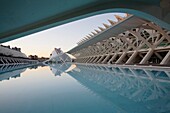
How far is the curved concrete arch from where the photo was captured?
2543 mm

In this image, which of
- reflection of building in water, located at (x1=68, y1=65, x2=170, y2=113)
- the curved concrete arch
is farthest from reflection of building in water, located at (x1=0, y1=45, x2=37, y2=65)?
the curved concrete arch

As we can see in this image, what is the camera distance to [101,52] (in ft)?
98.0

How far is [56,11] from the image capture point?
2930 mm

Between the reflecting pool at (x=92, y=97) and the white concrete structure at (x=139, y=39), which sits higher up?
the white concrete structure at (x=139, y=39)

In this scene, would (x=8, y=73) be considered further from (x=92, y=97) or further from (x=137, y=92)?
(x=137, y=92)

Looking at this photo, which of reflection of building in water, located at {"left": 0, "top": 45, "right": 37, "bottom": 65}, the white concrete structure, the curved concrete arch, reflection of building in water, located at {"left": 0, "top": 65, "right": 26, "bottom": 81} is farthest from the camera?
reflection of building in water, located at {"left": 0, "top": 45, "right": 37, "bottom": 65}

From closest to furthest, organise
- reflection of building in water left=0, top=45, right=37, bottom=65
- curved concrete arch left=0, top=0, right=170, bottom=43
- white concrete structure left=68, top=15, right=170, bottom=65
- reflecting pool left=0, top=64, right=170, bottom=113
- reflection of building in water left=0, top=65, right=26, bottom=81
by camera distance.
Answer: curved concrete arch left=0, top=0, right=170, bottom=43, reflecting pool left=0, top=64, right=170, bottom=113, reflection of building in water left=0, top=65, right=26, bottom=81, white concrete structure left=68, top=15, right=170, bottom=65, reflection of building in water left=0, top=45, right=37, bottom=65

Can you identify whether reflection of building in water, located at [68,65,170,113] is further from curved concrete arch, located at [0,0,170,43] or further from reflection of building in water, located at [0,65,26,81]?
reflection of building in water, located at [0,65,26,81]

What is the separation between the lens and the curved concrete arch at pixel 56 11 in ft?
8.34

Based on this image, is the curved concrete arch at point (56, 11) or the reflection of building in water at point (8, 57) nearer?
the curved concrete arch at point (56, 11)

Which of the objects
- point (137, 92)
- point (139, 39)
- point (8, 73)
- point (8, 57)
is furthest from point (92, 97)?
point (8, 57)

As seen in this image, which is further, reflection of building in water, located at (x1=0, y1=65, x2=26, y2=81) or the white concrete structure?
the white concrete structure

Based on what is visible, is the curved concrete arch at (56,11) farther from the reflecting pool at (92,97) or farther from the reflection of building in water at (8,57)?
the reflection of building in water at (8,57)

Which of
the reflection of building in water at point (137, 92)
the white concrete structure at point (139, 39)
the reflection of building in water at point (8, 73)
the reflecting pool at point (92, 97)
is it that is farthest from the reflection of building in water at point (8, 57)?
the reflection of building in water at point (137, 92)
